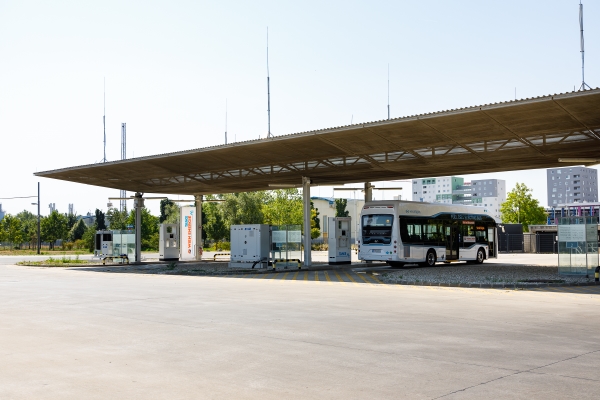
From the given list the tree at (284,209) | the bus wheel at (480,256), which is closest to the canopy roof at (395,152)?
the bus wheel at (480,256)

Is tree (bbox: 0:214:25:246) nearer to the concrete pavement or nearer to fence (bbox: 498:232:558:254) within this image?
fence (bbox: 498:232:558:254)

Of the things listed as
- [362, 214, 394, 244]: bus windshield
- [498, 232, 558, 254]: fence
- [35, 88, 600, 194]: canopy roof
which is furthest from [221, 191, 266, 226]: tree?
[362, 214, 394, 244]: bus windshield

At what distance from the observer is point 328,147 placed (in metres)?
26.4

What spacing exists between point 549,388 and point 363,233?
958 inches

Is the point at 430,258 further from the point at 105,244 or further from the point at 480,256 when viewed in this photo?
the point at 105,244

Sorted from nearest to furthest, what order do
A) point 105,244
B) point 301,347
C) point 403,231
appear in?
point 301,347
point 403,231
point 105,244

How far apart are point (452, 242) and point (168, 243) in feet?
60.4

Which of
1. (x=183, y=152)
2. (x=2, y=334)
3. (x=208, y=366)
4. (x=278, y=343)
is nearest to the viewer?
(x=208, y=366)

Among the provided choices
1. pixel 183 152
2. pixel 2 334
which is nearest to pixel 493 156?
pixel 183 152

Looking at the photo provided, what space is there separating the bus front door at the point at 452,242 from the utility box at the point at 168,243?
1800 centimetres

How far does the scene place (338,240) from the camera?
36.2m

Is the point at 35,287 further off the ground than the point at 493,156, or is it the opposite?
the point at 493,156

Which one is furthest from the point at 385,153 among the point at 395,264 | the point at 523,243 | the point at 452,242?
the point at 523,243

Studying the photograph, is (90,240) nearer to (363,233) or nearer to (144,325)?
(363,233)
